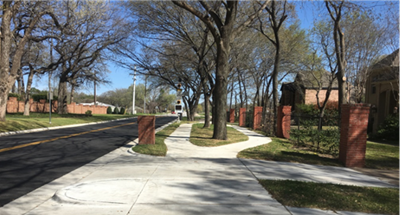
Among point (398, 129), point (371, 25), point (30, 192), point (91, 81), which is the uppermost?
point (371, 25)

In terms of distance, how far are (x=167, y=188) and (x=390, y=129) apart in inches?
710

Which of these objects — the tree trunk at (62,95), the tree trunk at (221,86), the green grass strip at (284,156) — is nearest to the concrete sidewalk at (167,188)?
the green grass strip at (284,156)

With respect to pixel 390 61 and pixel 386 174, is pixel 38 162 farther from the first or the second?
pixel 390 61

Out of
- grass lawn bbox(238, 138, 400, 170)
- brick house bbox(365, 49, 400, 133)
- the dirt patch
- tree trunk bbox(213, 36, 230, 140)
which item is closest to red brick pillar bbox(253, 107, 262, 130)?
tree trunk bbox(213, 36, 230, 140)

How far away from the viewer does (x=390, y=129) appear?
18781 millimetres

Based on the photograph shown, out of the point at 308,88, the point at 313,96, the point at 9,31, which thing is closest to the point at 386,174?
the point at 9,31

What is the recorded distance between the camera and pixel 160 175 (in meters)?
7.21

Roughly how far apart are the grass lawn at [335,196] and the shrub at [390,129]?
1431cm

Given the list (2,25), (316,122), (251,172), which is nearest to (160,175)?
(251,172)

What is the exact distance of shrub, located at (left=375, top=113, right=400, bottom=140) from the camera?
725 inches

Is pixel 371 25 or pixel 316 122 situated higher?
pixel 371 25

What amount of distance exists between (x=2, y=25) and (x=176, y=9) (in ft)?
36.0

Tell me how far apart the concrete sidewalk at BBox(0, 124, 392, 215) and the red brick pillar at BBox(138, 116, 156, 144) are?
2.28 meters

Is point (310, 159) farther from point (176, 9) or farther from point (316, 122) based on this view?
point (176, 9)
